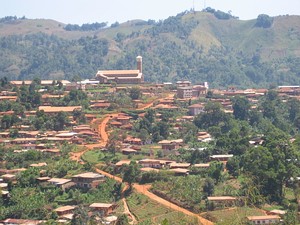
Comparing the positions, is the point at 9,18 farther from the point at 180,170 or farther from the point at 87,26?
the point at 180,170

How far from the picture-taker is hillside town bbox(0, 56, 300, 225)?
27.0m

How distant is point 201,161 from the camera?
111 ft

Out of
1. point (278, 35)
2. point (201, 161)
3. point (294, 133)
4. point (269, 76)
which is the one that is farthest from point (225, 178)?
point (278, 35)

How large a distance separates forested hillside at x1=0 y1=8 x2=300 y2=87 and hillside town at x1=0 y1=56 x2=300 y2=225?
1473 inches

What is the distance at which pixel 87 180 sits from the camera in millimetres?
30312

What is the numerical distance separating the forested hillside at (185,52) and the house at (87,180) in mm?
53872

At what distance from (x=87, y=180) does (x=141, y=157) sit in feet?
16.7

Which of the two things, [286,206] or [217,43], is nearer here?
[286,206]

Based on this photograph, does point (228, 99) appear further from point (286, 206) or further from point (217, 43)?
point (217, 43)

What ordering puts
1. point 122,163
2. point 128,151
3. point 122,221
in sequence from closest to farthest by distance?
point 122,221
point 122,163
point 128,151

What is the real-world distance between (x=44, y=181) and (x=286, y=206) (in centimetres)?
1102

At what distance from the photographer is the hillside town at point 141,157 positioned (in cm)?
2703

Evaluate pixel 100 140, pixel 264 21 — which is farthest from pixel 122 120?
pixel 264 21

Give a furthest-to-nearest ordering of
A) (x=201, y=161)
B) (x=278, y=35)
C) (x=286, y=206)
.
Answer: (x=278, y=35), (x=201, y=161), (x=286, y=206)
